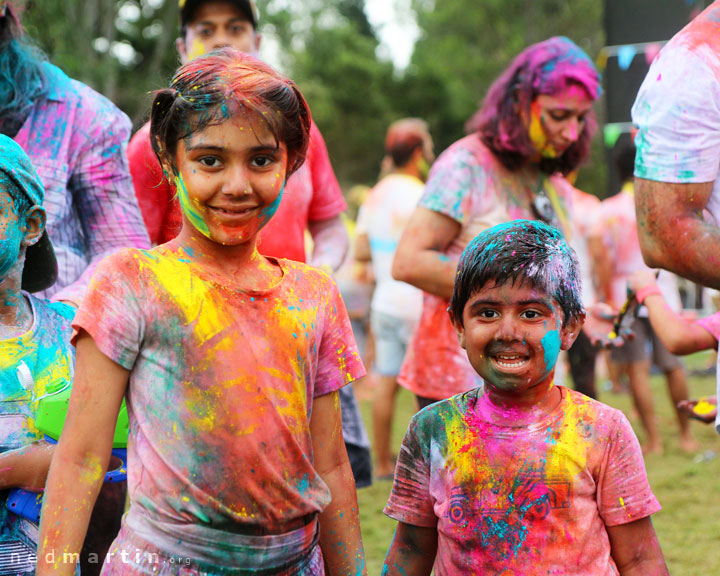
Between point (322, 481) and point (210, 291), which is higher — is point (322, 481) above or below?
below

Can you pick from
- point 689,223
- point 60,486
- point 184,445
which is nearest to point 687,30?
point 689,223

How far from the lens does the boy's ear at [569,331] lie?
2230mm

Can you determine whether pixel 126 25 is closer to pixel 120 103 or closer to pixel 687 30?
pixel 120 103

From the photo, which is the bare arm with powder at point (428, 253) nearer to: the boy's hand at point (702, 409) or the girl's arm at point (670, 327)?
the girl's arm at point (670, 327)

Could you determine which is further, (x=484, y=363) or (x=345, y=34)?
(x=345, y=34)

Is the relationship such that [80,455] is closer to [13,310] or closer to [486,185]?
[13,310]

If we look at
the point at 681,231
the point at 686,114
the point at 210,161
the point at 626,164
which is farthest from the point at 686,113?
the point at 626,164

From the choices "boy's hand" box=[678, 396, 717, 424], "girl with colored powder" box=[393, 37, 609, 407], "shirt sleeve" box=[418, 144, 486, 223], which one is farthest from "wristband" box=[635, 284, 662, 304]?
"shirt sleeve" box=[418, 144, 486, 223]

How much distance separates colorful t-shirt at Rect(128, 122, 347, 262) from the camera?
125 inches

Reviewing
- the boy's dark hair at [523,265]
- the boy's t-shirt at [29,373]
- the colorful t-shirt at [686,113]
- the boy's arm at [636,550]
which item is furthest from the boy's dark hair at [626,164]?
the boy's t-shirt at [29,373]

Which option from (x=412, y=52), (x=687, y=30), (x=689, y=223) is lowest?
(x=412, y=52)

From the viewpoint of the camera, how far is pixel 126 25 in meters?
18.3

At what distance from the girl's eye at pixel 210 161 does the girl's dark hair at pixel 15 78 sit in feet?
3.58

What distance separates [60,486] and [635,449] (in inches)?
49.7
